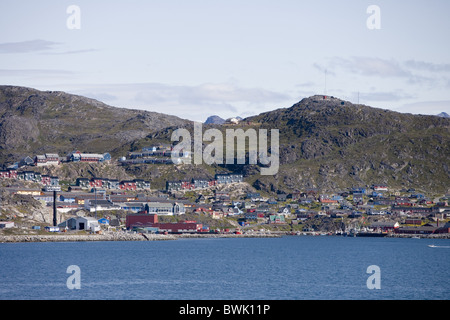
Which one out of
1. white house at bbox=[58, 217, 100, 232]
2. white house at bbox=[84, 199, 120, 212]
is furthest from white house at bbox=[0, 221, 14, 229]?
white house at bbox=[84, 199, 120, 212]

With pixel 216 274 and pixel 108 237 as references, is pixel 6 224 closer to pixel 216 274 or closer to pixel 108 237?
pixel 108 237

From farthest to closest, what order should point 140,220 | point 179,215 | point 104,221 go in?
point 179,215
point 140,220
point 104,221

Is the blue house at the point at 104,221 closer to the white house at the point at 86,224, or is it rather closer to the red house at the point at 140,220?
the red house at the point at 140,220

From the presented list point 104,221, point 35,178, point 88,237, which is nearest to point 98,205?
point 104,221

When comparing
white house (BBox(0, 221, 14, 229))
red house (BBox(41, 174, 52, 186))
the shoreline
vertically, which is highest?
red house (BBox(41, 174, 52, 186))

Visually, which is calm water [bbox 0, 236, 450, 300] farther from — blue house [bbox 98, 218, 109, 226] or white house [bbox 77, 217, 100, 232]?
blue house [bbox 98, 218, 109, 226]

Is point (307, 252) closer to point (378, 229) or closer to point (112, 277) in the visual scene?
point (112, 277)
